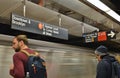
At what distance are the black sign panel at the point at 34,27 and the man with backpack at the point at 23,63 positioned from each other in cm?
139

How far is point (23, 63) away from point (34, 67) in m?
0.13

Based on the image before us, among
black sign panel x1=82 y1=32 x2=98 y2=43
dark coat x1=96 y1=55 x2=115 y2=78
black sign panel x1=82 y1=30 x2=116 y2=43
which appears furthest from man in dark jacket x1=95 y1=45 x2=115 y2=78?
black sign panel x1=82 y1=32 x2=98 y2=43

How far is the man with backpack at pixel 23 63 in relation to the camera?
2.40 metres

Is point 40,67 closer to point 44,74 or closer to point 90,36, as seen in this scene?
point 44,74

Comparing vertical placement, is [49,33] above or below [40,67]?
above

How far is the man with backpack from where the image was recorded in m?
2.40

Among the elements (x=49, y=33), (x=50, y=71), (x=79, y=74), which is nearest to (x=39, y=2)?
(x=49, y=33)

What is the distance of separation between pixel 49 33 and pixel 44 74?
2.23 meters

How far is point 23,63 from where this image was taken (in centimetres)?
248

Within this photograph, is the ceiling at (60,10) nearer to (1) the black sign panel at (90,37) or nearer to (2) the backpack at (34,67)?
(1) the black sign panel at (90,37)

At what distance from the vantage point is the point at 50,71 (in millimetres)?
5055

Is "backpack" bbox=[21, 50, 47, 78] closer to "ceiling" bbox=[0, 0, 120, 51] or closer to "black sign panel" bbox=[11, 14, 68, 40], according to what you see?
"black sign panel" bbox=[11, 14, 68, 40]

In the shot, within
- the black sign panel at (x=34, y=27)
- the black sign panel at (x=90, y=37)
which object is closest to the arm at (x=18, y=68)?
the black sign panel at (x=34, y=27)

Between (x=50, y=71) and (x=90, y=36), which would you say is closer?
(x=50, y=71)
